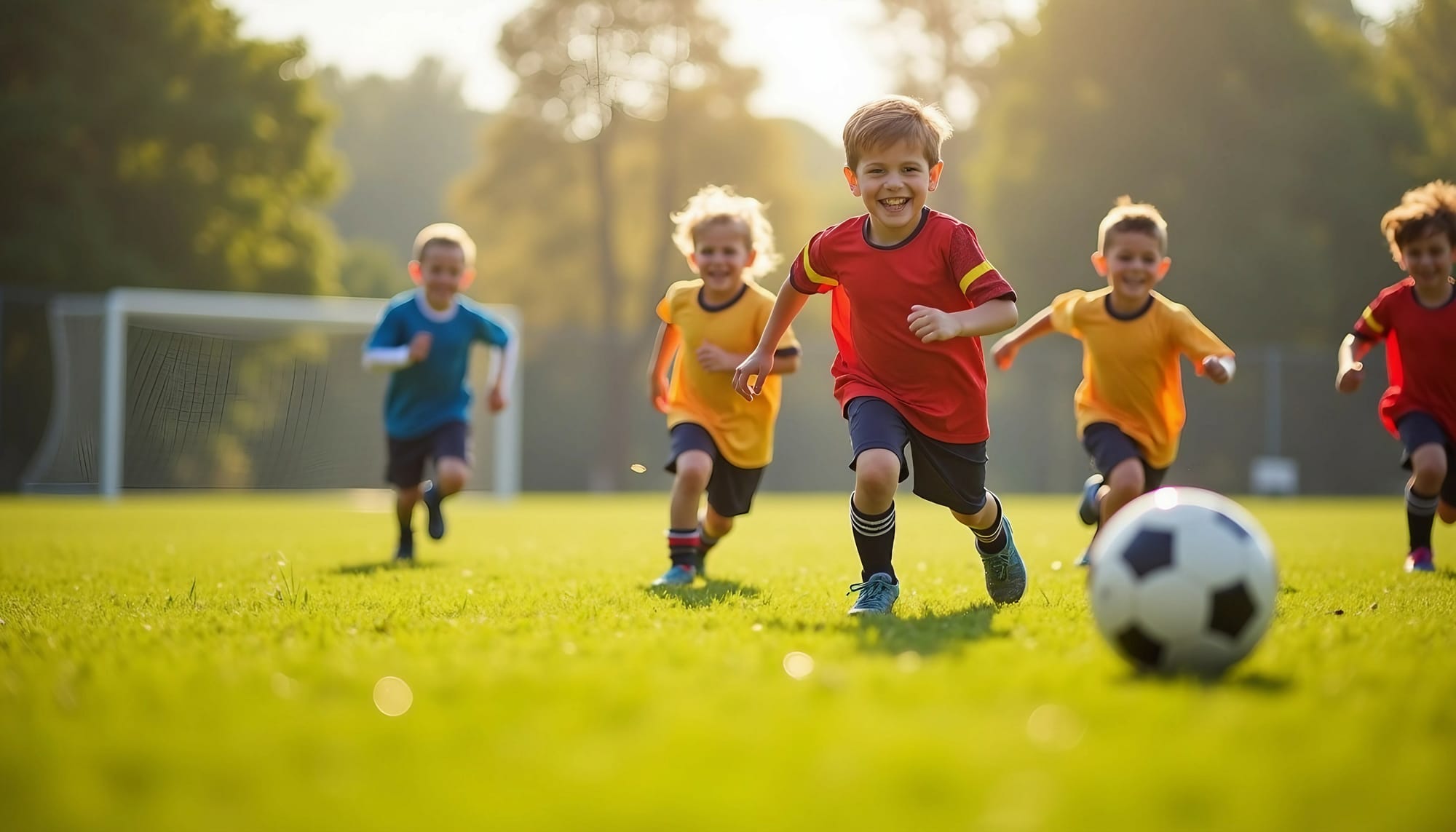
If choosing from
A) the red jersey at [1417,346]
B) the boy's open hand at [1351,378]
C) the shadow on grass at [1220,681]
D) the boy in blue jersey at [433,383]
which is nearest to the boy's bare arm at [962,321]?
the shadow on grass at [1220,681]

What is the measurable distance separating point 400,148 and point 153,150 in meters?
27.6

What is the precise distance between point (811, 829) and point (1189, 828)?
56 cm

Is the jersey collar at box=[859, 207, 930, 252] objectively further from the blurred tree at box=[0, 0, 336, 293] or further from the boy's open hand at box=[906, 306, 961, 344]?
the blurred tree at box=[0, 0, 336, 293]

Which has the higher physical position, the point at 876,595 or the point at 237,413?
the point at 237,413

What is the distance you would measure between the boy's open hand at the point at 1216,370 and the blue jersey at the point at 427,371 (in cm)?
433

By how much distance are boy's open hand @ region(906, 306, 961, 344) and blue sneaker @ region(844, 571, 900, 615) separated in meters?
0.94

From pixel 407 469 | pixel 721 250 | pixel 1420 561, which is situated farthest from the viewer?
pixel 407 469

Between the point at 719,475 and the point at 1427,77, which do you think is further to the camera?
the point at 1427,77

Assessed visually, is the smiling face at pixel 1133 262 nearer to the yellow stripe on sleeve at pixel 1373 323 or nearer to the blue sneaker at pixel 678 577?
the yellow stripe on sleeve at pixel 1373 323

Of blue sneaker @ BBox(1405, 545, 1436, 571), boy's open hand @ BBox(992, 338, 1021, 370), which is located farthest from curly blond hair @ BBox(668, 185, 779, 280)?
blue sneaker @ BBox(1405, 545, 1436, 571)

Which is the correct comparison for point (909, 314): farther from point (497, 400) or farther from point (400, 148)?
point (400, 148)

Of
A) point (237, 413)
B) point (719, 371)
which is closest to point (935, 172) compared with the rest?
point (719, 371)

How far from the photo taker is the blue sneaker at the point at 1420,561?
6.95 metres

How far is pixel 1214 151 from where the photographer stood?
28703 millimetres
